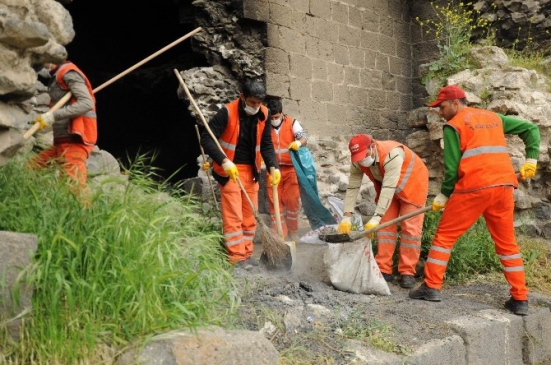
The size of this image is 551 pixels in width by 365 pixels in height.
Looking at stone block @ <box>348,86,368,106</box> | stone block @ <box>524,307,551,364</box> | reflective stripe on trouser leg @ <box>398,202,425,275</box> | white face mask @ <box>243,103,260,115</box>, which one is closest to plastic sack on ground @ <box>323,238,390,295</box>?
reflective stripe on trouser leg @ <box>398,202,425,275</box>

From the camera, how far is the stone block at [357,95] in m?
8.12

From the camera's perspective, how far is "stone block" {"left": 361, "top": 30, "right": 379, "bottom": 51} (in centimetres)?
837

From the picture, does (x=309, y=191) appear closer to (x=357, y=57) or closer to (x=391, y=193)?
(x=391, y=193)

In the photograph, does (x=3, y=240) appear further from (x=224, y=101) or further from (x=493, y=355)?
(x=224, y=101)

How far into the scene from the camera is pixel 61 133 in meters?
4.21

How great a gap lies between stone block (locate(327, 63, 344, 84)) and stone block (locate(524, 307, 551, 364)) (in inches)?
166

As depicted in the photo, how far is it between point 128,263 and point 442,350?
1.90 metres

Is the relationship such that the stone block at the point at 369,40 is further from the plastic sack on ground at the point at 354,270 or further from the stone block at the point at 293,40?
the plastic sack on ground at the point at 354,270

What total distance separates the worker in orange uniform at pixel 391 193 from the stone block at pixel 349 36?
11.7 feet

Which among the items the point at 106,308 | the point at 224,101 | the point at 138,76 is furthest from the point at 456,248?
the point at 138,76

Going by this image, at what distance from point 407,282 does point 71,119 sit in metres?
2.79

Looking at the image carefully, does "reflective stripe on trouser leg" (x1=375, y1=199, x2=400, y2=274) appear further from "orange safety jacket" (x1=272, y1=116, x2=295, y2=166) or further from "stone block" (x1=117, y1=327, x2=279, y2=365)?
"stone block" (x1=117, y1=327, x2=279, y2=365)

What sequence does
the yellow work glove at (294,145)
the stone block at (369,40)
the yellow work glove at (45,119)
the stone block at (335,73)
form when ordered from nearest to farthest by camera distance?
the yellow work glove at (45,119) < the yellow work glove at (294,145) < the stone block at (335,73) < the stone block at (369,40)

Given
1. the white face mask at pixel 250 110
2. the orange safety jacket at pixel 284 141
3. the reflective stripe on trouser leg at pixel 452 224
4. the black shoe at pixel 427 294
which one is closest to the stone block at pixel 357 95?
the orange safety jacket at pixel 284 141
